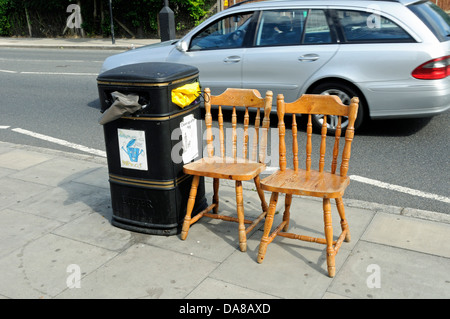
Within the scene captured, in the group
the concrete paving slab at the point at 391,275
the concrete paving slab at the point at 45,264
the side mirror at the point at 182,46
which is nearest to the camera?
the concrete paving slab at the point at 391,275

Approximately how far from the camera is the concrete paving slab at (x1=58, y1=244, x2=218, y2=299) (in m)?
3.41

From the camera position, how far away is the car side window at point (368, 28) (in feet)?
21.2

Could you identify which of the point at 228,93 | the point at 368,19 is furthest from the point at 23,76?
the point at 228,93

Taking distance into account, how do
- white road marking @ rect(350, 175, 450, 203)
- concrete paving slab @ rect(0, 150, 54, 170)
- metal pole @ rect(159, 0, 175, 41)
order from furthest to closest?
metal pole @ rect(159, 0, 175, 41), concrete paving slab @ rect(0, 150, 54, 170), white road marking @ rect(350, 175, 450, 203)

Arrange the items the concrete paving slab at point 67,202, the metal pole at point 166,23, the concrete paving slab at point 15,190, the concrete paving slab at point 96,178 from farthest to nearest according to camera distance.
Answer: the metal pole at point 166,23
the concrete paving slab at point 96,178
the concrete paving slab at point 15,190
the concrete paving slab at point 67,202

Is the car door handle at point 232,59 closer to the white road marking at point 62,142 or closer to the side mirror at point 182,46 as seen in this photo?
the side mirror at point 182,46

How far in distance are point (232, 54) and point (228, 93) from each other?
10.9 ft

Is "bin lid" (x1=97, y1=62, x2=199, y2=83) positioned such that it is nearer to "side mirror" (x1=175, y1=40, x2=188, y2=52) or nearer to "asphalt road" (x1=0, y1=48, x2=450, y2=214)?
"asphalt road" (x1=0, y1=48, x2=450, y2=214)

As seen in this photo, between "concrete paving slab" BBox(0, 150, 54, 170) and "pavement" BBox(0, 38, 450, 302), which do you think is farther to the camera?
"concrete paving slab" BBox(0, 150, 54, 170)

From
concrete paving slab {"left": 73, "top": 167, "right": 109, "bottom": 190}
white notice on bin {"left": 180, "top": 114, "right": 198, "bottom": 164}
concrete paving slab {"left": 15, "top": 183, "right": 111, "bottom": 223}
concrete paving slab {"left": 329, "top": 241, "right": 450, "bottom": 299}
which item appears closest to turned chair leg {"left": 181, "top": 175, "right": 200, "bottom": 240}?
white notice on bin {"left": 180, "top": 114, "right": 198, "bottom": 164}

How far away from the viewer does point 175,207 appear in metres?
4.21

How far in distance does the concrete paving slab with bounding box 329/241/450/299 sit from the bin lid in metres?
1.91

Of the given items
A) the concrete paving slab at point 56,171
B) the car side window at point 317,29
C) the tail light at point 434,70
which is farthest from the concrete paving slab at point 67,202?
the tail light at point 434,70
